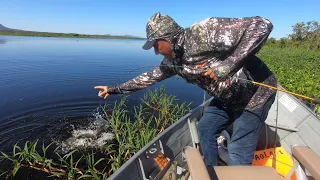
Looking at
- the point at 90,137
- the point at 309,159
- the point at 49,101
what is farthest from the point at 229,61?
the point at 49,101

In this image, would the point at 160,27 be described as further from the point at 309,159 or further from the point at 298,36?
the point at 298,36

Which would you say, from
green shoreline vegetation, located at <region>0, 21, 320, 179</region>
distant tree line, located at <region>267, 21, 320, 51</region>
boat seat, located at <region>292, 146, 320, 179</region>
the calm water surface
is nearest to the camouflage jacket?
boat seat, located at <region>292, 146, 320, 179</region>

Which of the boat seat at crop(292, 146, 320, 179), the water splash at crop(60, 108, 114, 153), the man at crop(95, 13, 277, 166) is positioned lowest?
the water splash at crop(60, 108, 114, 153)

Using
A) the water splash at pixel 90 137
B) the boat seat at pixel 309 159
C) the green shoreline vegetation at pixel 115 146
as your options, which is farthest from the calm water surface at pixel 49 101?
the boat seat at pixel 309 159

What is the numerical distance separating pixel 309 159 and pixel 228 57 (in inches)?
37.2

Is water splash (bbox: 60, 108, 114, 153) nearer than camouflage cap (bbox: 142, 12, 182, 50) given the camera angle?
No

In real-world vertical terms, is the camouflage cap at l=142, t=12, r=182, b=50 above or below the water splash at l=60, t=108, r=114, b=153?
above

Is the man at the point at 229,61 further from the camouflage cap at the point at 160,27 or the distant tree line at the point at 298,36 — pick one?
the distant tree line at the point at 298,36

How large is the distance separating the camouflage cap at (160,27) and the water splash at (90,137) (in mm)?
4084

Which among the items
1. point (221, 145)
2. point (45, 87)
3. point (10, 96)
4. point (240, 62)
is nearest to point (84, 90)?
point (45, 87)

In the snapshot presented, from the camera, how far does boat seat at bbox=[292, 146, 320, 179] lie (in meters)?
1.51

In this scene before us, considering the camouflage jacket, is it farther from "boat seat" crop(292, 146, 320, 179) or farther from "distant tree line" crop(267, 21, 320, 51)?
"distant tree line" crop(267, 21, 320, 51)

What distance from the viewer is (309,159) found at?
1603 millimetres

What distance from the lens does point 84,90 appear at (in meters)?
10.8
